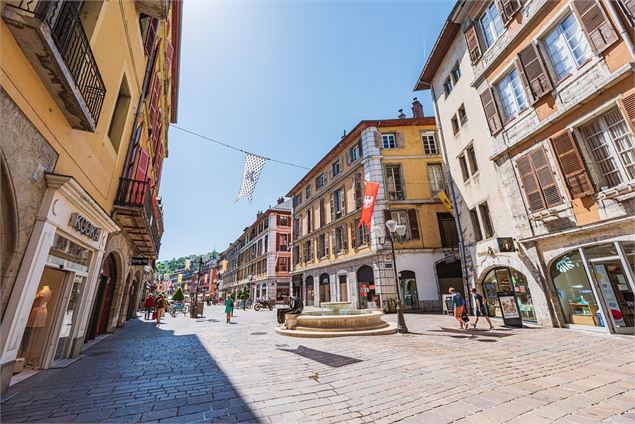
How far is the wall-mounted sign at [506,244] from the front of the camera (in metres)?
10.8

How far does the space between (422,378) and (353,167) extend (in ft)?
61.9

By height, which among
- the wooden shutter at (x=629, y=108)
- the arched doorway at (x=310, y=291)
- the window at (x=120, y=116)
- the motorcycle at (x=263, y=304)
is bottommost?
the motorcycle at (x=263, y=304)

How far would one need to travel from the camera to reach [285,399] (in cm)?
389

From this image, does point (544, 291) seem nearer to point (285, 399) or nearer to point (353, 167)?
point (285, 399)

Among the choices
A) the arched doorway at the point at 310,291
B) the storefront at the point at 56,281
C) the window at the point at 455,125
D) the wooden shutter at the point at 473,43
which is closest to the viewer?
the storefront at the point at 56,281

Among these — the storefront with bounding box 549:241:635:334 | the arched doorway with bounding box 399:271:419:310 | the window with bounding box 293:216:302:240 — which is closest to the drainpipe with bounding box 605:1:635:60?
the storefront with bounding box 549:241:635:334

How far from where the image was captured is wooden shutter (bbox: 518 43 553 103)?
9.79m

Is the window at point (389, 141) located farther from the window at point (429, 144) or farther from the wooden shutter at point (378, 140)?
the window at point (429, 144)

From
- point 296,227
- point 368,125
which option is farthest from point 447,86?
point 296,227

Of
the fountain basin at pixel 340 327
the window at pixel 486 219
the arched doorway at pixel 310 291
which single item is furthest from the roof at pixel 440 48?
the arched doorway at pixel 310 291

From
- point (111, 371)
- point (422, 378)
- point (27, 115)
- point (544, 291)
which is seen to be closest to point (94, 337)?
point (111, 371)

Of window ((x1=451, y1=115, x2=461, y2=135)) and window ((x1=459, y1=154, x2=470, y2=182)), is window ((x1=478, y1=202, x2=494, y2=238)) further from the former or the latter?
window ((x1=451, y1=115, x2=461, y2=135))

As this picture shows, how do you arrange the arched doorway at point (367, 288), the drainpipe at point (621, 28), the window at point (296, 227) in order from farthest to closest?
1. the window at point (296, 227)
2. the arched doorway at point (367, 288)
3. the drainpipe at point (621, 28)

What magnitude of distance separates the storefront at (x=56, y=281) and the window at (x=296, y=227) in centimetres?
2456
